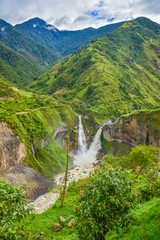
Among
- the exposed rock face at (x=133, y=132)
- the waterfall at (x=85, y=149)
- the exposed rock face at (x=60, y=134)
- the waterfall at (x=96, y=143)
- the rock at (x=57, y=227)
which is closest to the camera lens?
the rock at (x=57, y=227)

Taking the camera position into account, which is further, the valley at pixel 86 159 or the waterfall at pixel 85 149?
the waterfall at pixel 85 149

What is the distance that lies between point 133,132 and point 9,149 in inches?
1963

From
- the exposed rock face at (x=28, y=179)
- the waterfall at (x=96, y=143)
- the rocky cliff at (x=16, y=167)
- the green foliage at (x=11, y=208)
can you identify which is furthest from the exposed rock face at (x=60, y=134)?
the green foliage at (x=11, y=208)

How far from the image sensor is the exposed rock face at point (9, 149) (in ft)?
132

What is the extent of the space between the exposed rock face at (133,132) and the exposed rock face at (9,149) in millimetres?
44964

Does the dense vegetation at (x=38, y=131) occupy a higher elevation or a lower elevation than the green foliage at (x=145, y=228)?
higher

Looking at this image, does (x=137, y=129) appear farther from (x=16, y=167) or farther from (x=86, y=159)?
(x=16, y=167)

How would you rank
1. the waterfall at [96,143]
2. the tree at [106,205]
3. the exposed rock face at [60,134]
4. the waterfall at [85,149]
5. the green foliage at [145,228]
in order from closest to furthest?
the tree at [106,205], the green foliage at [145,228], the waterfall at [85,149], the exposed rock face at [60,134], the waterfall at [96,143]

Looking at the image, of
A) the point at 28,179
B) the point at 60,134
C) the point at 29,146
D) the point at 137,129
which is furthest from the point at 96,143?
the point at 28,179

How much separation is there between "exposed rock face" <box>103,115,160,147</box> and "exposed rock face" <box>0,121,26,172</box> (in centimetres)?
4496

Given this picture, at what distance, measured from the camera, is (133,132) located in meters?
66.6

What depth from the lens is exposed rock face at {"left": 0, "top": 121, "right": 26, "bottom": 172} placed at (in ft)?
132

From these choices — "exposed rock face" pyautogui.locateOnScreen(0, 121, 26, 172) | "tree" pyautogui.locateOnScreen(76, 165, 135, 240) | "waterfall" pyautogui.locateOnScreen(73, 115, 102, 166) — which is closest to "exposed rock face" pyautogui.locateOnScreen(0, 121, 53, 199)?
"exposed rock face" pyautogui.locateOnScreen(0, 121, 26, 172)

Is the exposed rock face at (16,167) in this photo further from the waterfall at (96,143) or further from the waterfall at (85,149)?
the waterfall at (96,143)
